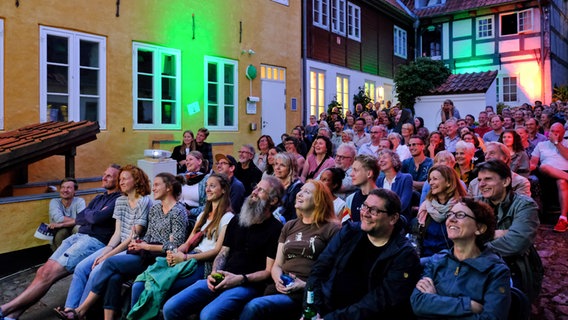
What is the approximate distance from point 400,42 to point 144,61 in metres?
16.7

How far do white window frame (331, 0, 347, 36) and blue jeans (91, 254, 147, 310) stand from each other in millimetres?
14437

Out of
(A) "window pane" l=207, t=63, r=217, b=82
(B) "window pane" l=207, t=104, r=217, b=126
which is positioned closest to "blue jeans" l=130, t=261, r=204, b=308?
(B) "window pane" l=207, t=104, r=217, b=126

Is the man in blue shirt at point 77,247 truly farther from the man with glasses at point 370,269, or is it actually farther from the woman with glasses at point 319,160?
the man with glasses at point 370,269

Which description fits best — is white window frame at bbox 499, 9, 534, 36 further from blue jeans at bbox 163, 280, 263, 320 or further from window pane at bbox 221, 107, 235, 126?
blue jeans at bbox 163, 280, 263, 320

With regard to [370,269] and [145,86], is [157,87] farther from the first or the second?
[370,269]

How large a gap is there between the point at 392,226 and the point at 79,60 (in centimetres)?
730

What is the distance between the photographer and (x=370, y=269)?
10.9 feet

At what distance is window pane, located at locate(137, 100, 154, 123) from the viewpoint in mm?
9859

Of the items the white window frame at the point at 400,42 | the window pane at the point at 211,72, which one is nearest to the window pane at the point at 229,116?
the window pane at the point at 211,72

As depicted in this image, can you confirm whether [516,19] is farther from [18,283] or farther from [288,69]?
[18,283]


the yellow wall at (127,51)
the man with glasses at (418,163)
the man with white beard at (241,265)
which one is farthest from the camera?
the yellow wall at (127,51)

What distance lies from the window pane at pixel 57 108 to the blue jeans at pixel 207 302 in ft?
18.4

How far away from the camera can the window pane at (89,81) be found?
894 centimetres

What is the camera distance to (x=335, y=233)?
3.91m
